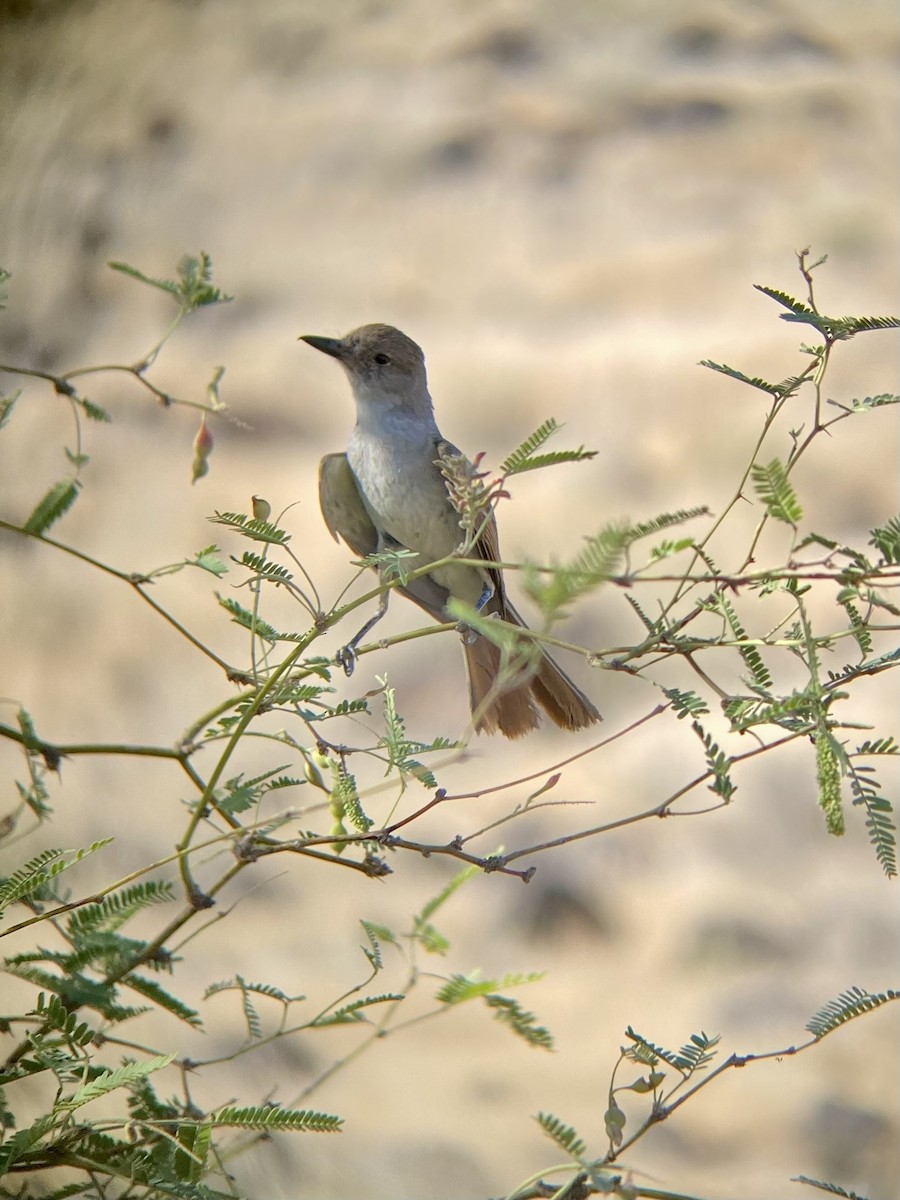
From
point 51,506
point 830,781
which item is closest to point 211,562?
point 51,506

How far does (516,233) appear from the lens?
150 inches

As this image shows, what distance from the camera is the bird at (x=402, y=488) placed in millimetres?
2605

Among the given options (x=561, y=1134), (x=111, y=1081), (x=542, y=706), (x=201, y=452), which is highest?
(x=542, y=706)

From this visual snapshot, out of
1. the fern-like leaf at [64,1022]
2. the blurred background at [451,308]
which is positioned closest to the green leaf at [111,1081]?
the fern-like leaf at [64,1022]

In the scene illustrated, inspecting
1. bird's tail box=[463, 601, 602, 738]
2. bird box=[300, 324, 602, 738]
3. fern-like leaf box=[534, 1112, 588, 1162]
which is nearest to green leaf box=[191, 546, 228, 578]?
fern-like leaf box=[534, 1112, 588, 1162]

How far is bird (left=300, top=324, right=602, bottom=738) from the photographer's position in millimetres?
2605

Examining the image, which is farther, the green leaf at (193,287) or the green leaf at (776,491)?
the green leaf at (193,287)

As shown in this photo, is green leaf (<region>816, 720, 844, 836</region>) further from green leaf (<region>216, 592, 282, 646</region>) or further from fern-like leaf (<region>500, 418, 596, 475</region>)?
green leaf (<region>216, 592, 282, 646</region>)

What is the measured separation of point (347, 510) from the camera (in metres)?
2.78

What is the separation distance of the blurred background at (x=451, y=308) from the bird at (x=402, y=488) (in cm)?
87

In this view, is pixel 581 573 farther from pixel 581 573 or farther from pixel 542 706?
pixel 542 706

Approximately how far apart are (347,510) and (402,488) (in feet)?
0.72

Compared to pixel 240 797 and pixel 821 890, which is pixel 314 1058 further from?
pixel 240 797

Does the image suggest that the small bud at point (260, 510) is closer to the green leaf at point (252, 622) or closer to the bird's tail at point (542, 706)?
the green leaf at point (252, 622)
